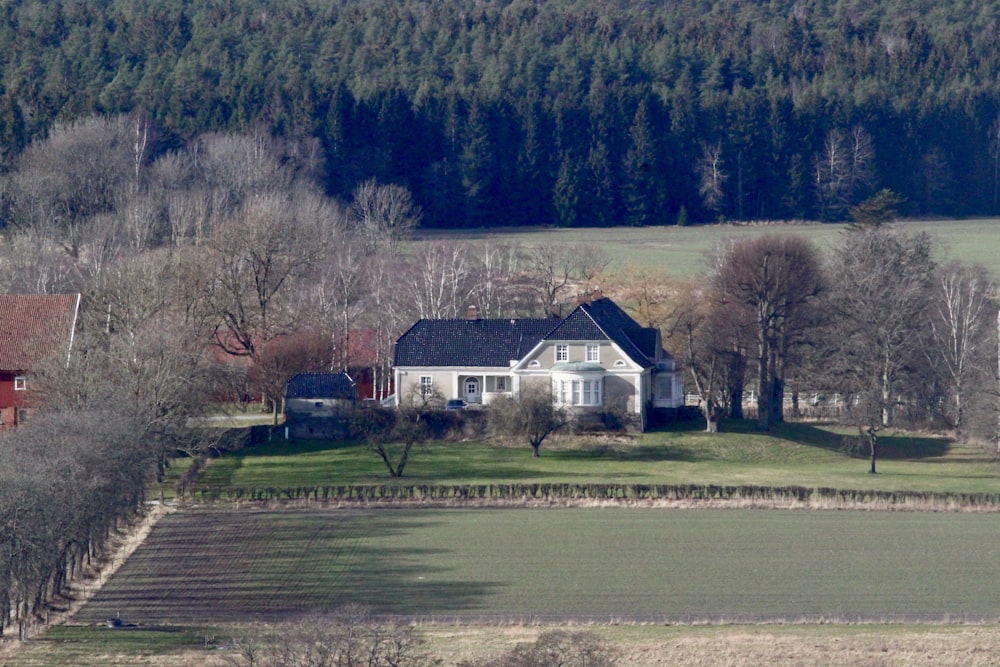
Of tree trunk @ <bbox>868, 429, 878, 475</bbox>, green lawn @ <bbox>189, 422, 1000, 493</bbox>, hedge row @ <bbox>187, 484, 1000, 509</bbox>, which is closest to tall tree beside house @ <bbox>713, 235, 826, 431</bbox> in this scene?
green lawn @ <bbox>189, 422, 1000, 493</bbox>

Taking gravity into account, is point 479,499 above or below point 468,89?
below

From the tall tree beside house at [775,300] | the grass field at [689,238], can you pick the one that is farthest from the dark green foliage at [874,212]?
the tall tree beside house at [775,300]

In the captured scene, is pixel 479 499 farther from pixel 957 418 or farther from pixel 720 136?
pixel 720 136

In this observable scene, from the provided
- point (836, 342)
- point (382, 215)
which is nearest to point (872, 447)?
point (836, 342)

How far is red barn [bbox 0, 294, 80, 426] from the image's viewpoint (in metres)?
60.3

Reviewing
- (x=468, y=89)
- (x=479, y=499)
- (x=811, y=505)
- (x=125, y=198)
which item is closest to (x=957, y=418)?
(x=811, y=505)

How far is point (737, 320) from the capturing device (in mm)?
66312

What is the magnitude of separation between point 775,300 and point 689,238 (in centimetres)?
4600

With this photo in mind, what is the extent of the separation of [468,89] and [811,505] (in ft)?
282

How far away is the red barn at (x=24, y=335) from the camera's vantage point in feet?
198

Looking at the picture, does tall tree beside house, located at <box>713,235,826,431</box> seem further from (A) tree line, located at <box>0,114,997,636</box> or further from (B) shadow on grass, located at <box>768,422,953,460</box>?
(B) shadow on grass, located at <box>768,422,953,460</box>

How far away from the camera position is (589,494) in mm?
52406

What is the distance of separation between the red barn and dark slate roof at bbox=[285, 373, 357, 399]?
27.8 feet

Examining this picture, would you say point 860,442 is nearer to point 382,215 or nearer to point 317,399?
point 317,399
